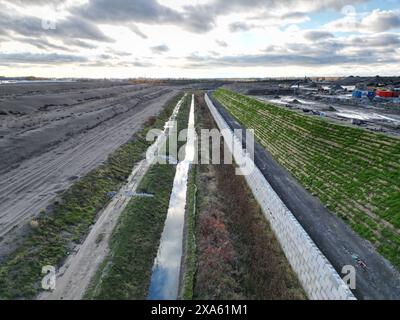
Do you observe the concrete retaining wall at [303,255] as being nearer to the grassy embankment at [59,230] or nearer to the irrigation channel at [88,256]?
the irrigation channel at [88,256]

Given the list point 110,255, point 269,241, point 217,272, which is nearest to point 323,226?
point 269,241

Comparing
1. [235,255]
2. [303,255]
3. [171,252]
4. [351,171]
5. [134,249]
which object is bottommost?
[171,252]

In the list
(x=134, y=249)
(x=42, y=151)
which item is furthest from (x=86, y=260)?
(x=42, y=151)

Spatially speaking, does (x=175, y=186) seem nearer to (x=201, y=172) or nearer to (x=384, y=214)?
(x=201, y=172)

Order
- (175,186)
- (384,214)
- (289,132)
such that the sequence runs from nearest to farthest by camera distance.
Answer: (384,214) < (175,186) < (289,132)

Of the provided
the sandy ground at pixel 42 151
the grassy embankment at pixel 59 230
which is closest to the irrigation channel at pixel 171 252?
the grassy embankment at pixel 59 230

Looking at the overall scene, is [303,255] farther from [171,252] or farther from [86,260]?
[86,260]
